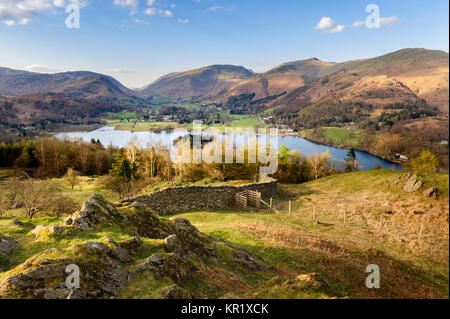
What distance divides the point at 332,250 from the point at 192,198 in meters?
15.7

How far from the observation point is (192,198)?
24.7 meters

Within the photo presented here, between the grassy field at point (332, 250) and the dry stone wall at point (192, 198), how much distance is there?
3.14 meters

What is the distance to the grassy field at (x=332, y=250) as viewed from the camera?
5559 millimetres

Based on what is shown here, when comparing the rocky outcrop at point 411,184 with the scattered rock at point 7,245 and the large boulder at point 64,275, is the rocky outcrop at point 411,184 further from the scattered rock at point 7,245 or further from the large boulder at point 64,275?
the scattered rock at point 7,245

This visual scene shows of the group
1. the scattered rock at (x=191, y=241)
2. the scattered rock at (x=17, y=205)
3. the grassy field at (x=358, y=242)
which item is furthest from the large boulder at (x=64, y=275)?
the scattered rock at (x=17, y=205)

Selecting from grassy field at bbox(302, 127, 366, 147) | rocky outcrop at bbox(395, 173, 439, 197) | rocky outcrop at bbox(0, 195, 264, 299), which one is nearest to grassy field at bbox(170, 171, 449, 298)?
rocky outcrop at bbox(395, 173, 439, 197)

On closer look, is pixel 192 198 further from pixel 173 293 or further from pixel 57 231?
pixel 173 293

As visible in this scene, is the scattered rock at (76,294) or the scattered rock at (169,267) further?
the scattered rock at (169,267)

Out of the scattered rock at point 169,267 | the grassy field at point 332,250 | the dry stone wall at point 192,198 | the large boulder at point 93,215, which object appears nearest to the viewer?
the grassy field at point 332,250

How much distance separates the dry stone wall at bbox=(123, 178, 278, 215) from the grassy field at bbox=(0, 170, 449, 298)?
10.3 feet
